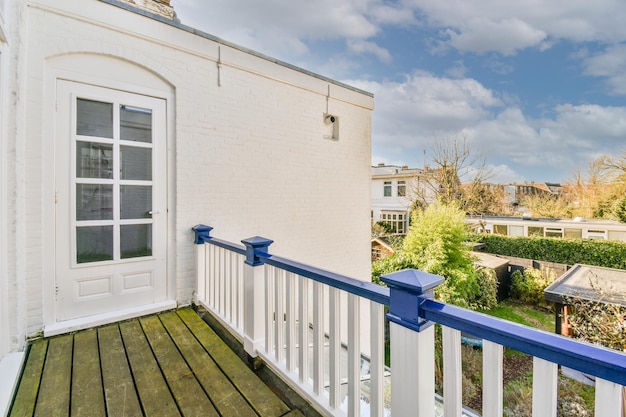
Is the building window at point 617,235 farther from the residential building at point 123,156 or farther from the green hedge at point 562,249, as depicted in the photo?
the residential building at point 123,156

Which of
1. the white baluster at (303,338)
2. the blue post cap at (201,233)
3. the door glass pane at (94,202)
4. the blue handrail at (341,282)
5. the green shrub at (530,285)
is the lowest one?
the green shrub at (530,285)

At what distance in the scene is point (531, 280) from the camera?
32.7 ft

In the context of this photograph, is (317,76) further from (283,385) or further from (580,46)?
(580,46)

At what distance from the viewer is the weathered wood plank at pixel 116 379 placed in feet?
5.44

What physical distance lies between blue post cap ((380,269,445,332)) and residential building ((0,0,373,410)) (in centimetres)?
247

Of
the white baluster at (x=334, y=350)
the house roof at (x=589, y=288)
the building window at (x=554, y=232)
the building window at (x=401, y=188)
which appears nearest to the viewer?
the white baluster at (x=334, y=350)

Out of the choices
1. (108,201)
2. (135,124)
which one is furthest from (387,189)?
(108,201)

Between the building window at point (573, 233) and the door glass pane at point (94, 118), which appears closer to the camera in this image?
the door glass pane at point (94, 118)

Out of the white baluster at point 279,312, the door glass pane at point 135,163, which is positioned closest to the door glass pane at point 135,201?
the door glass pane at point 135,163

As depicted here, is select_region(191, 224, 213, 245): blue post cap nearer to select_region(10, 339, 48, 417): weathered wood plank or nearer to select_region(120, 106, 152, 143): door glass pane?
select_region(120, 106, 152, 143): door glass pane

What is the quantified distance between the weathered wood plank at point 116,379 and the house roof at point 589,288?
6.69 m

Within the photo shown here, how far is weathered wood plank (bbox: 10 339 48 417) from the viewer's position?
5.33ft

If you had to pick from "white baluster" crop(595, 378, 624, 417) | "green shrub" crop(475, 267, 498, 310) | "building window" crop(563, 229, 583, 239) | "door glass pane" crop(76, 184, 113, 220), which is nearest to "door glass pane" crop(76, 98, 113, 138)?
"door glass pane" crop(76, 184, 113, 220)

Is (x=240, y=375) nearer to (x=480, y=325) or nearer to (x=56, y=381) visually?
(x=56, y=381)
